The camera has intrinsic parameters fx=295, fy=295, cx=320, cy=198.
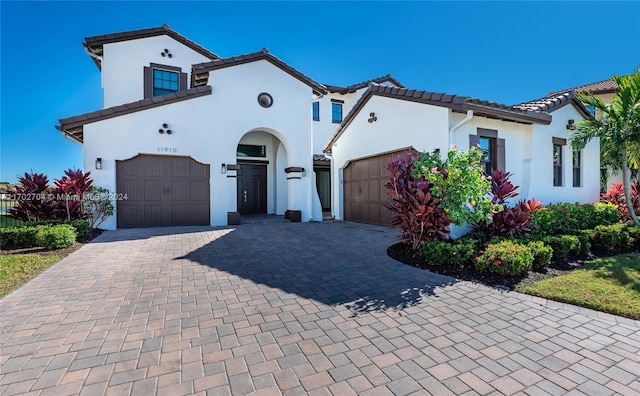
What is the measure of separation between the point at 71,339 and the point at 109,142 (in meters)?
9.46

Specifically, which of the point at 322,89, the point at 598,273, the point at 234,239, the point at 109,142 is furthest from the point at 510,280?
the point at 109,142

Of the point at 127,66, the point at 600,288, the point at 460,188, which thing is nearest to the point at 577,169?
the point at 460,188

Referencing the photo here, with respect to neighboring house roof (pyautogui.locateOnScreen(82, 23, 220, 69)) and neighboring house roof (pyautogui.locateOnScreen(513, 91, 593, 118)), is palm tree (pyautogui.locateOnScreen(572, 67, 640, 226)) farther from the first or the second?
neighboring house roof (pyautogui.locateOnScreen(82, 23, 220, 69))

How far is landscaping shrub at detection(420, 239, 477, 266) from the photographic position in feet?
18.1

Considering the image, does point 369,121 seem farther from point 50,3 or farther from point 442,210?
point 50,3

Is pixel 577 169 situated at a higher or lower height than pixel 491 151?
lower

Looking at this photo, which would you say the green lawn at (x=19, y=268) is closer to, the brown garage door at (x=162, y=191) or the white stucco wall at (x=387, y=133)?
the brown garage door at (x=162, y=191)

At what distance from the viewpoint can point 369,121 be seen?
37.0 feet

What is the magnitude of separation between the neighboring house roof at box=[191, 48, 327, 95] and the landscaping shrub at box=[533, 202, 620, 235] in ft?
32.4

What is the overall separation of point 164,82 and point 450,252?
15.9 m

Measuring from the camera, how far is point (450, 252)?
5.59 m

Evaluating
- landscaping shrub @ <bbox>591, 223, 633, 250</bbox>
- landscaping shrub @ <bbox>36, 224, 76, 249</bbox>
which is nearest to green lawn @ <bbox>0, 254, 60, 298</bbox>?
landscaping shrub @ <bbox>36, 224, 76, 249</bbox>

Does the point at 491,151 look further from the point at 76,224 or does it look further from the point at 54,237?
the point at 76,224

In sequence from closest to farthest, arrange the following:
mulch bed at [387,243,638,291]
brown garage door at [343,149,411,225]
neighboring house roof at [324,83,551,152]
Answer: mulch bed at [387,243,638,291]
neighboring house roof at [324,83,551,152]
brown garage door at [343,149,411,225]
